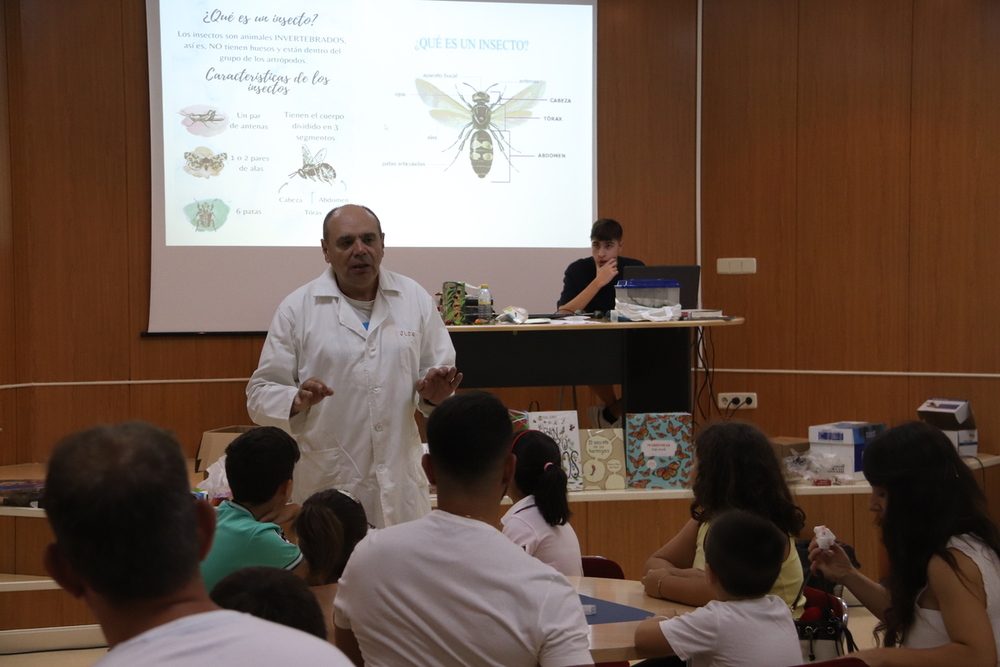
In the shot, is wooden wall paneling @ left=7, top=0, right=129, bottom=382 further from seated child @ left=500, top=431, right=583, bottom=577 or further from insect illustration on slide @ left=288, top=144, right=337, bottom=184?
seated child @ left=500, top=431, right=583, bottom=577

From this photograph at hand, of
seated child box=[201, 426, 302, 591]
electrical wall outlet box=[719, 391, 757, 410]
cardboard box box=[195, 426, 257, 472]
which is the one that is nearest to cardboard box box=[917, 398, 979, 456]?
electrical wall outlet box=[719, 391, 757, 410]

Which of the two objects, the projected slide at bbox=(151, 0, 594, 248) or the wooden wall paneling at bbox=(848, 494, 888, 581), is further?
the projected slide at bbox=(151, 0, 594, 248)

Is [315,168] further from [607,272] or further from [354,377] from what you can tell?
[354,377]

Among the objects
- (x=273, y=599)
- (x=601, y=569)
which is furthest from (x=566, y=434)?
(x=273, y=599)

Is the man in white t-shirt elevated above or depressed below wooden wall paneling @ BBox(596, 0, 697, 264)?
below

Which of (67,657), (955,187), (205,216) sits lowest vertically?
(67,657)

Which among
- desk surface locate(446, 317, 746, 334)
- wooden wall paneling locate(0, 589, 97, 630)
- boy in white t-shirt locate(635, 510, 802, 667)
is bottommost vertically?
wooden wall paneling locate(0, 589, 97, 630)

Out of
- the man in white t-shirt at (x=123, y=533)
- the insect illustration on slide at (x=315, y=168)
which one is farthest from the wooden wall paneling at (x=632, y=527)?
the man in white t-shirt at (x=123, y=533)

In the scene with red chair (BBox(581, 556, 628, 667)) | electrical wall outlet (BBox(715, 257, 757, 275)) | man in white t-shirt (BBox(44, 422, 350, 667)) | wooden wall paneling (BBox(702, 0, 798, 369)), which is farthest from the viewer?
electrical wall outlet (BBox(715, 257, 757, 275))

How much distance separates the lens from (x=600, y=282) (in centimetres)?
525

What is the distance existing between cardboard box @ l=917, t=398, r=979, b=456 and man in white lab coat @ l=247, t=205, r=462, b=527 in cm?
368

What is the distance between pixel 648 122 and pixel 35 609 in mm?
4619

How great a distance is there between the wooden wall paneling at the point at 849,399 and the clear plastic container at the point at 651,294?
1776 mm

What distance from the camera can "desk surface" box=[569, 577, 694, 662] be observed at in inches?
77.2
